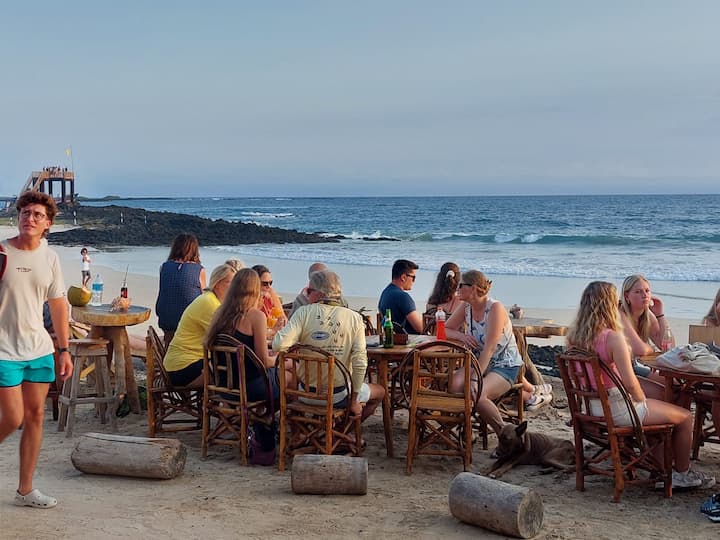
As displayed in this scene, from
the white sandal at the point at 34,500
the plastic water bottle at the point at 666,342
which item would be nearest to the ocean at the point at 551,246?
the plastic water bottle at the point at 666,342

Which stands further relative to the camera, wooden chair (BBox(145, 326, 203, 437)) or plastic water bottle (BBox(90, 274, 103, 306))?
plastic water bottle (BBox(90, 274, 103, 306))

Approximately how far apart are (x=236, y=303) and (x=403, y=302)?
72.8 inches

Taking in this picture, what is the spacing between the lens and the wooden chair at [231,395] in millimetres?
5422

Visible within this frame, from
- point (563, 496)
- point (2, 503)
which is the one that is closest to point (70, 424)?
point (2, 503)

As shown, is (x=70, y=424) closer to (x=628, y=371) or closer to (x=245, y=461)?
(x=245, y=461)

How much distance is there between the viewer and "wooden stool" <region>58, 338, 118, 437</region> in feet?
20.6

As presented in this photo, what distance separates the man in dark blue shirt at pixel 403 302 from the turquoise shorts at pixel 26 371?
10.6 ft

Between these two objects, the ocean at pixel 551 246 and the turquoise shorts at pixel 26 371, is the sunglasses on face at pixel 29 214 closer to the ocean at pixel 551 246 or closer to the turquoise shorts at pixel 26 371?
the turquoise shorts at pixel 26 371

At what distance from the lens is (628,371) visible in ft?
15.6

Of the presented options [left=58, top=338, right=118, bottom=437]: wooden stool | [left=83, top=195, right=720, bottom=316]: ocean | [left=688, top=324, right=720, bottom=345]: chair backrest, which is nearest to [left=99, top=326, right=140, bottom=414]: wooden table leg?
[left=58, top=338, right=118, bottom=437]: wooden stool

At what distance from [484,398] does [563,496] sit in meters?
0.92

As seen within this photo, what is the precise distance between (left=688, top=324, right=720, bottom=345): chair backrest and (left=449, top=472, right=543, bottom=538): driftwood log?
2406mm

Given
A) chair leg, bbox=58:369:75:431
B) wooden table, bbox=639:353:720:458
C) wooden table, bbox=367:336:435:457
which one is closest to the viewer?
wooden table, bbox=639:353:720:458

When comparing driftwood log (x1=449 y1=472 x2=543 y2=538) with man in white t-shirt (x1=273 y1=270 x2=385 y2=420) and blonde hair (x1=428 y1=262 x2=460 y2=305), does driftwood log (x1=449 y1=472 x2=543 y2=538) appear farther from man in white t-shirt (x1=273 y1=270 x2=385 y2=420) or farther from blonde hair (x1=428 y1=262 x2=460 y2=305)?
blonde hair (x1=428 y1=262 x2=460 y2=305)
